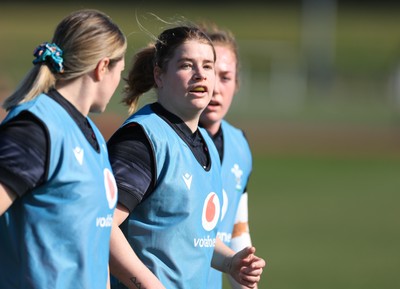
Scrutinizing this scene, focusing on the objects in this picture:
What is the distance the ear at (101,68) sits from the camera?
3.60 meters

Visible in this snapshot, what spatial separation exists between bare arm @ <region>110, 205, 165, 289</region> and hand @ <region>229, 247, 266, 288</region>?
1.94ft

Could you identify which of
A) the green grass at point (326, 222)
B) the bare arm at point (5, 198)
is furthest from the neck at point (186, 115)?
the green grass at point (326, 222)

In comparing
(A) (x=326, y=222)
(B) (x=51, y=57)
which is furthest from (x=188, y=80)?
(A) (x=326, y=222)

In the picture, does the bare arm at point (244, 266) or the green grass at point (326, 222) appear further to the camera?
the green grass at point (326, 222)

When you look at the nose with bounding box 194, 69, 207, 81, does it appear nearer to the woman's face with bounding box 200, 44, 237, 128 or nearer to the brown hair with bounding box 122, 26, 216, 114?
the brown hair with bounding box 122, 26, 216, 114

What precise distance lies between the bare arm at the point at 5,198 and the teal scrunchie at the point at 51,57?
20.0 inches

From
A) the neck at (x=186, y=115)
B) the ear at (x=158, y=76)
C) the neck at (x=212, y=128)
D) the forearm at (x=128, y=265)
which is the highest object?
the ear at (x=158, y=76)

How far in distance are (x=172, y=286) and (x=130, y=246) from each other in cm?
29

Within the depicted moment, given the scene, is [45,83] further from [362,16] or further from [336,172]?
[362,16]

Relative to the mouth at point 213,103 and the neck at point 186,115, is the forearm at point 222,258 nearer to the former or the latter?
the neck at point 186,115

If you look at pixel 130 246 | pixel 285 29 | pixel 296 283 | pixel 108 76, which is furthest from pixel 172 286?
pixel 285 29

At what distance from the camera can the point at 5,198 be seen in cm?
328

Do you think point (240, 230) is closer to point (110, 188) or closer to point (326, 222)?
point (110, 188)

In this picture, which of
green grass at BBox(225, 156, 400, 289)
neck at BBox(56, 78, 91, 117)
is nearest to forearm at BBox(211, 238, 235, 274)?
neck at BBox(56, 78, 91, 117)
